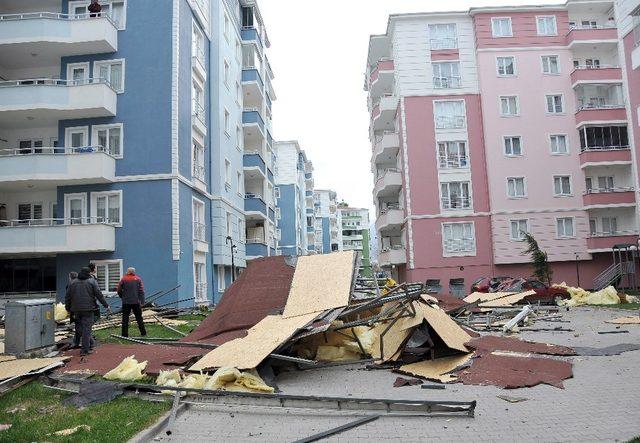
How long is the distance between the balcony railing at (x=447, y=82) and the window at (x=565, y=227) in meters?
11.7

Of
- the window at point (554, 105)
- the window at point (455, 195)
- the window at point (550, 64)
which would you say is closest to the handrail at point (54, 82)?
the window at point (455, 195)

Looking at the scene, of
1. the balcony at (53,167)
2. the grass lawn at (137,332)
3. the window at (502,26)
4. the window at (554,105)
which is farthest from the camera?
the window at (502,26)

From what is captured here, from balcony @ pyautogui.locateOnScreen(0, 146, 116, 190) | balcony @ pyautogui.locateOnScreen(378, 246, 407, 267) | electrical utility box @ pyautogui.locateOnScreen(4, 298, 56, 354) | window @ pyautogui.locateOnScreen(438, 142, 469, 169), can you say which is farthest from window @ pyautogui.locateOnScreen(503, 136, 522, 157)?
electrical utility box @ pyautogui.locateOnScreen(4, 298, 56, 354)

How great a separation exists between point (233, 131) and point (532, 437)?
31.8m

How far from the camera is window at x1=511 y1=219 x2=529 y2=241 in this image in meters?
36.3

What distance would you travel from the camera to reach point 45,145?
1013 inches

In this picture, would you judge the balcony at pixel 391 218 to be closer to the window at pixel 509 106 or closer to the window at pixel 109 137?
the window at pixel 509 106

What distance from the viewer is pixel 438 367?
8.97 m

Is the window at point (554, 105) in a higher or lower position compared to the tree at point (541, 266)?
higher

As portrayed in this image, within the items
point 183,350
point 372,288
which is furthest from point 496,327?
point 183,350

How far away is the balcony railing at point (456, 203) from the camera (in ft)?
122

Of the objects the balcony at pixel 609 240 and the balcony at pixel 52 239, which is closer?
the balcony at pixel 52 239

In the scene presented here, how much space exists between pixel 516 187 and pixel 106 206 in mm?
26414

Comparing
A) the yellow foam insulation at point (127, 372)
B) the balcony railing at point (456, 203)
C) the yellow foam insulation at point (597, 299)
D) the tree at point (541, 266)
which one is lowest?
the yellow foam insulation at point (597, 299)
